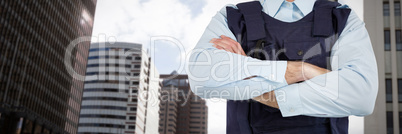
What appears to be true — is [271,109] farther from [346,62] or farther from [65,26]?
[65,26]

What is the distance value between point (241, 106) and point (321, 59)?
15.1 inches

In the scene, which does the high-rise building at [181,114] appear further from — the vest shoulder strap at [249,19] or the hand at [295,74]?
the hand at [295,74]

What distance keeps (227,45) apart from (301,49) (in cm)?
30

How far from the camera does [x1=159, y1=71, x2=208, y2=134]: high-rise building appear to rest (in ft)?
489

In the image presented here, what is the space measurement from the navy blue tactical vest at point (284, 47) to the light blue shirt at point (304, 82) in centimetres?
8

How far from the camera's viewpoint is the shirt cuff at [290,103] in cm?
136

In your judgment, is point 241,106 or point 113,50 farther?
point 113,50

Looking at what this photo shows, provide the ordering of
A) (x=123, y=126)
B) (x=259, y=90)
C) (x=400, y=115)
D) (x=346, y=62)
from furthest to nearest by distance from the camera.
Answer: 1. (x=123, y=126)
2. (x=400, y=115)
3. (x=346, y=62)
4. (x=259, y=90)

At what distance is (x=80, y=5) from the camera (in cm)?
7200

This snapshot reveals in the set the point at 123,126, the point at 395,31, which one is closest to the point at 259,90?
the point at 395,31

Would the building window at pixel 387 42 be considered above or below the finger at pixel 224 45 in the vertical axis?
above

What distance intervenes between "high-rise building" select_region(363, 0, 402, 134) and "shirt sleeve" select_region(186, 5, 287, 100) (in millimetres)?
22443

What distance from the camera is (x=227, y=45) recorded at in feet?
5.14

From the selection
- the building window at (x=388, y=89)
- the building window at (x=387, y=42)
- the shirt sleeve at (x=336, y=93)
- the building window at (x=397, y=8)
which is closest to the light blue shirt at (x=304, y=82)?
the shirt sleeve at (x=336, y=93)
